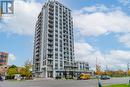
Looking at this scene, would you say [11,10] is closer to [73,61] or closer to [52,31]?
[52,31]

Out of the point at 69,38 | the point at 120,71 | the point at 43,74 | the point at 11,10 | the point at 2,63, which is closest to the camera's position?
the point at 11,10

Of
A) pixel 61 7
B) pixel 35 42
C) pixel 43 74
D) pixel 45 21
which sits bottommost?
pixel 43 74

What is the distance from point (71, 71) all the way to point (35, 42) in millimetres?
32243

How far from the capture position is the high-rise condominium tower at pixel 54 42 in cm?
12294

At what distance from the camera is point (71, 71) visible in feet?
423

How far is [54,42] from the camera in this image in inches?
4961

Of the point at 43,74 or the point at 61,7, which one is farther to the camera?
A: the point at 61,7

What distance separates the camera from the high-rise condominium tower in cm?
12294

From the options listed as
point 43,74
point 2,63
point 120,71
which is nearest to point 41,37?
point 43,74

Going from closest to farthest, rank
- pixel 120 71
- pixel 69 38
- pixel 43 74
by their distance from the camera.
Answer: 1. pixel 43 74
2. pixel 69 38
3. pixel 120 71

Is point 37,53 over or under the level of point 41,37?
under

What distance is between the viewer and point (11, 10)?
21859mm

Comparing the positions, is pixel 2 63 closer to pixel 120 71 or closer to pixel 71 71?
pixel 71 71

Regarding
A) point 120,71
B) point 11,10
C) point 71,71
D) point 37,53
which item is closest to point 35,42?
point 37,53
